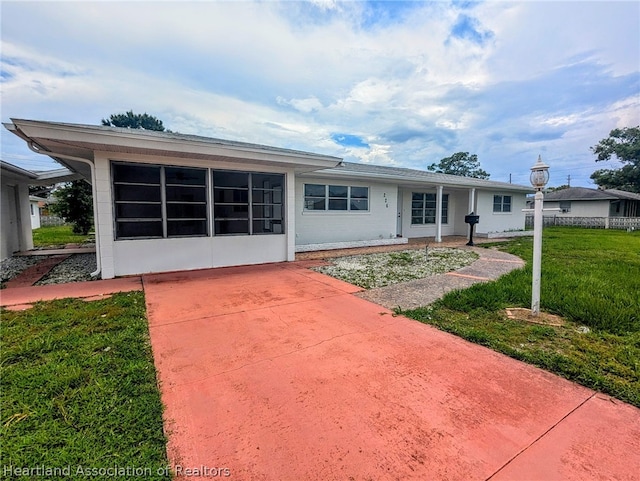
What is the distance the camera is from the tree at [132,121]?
94.0 ft

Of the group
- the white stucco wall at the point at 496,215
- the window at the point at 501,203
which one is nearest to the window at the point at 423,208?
the white stucco wall at the point at 496,215

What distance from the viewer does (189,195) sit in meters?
7.39

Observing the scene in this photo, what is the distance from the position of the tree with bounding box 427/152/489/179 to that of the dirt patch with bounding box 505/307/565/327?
39.9 metres

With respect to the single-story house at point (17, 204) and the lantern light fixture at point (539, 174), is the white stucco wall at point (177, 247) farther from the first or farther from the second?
the lantern light fixture at point (539, 174)

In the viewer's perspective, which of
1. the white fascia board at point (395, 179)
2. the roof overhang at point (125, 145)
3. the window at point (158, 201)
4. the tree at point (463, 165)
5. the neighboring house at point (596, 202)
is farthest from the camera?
the tree at point (463, 165)

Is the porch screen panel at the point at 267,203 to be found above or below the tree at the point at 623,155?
below

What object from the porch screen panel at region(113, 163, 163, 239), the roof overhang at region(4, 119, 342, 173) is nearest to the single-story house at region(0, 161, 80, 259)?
the roof overhang at region(4, 119, 342, 173)

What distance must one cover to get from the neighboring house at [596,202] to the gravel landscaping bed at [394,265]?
23.3 m

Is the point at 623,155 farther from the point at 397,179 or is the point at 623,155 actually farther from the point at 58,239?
the point at 58,239

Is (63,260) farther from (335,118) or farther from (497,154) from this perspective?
(497,154)

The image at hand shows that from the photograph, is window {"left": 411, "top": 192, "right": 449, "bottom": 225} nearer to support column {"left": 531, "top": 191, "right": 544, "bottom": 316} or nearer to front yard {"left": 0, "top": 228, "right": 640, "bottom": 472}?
front yard {"left": 0, "top": 228, "right": 640, "bottom": 472}

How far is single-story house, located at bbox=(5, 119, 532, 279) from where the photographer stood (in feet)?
19.5

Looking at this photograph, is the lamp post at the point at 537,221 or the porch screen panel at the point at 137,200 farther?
the porch screen panel at the point at 137,200

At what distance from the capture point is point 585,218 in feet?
78.0
